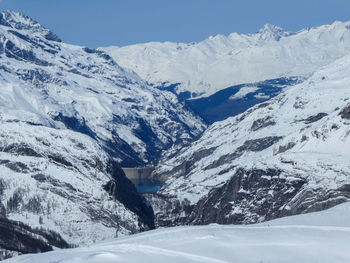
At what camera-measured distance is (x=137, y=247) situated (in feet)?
217

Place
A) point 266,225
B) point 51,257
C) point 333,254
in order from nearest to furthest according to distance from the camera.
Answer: point 333,254
point 51,257
point 266,225

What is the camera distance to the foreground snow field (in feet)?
204

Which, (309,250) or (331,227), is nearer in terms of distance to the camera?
(309,250)

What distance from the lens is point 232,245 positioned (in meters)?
66.1

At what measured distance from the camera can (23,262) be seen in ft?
212

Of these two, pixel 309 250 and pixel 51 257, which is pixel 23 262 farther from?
pixel 309 250

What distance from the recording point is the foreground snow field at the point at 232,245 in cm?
A: 6225

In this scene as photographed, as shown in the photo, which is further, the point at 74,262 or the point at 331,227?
the point at 331,227

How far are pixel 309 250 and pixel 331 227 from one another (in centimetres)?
664

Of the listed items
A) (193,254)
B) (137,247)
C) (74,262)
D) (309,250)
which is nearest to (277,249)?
(309,250)

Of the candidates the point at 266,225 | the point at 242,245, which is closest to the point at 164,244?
the point at 242,245

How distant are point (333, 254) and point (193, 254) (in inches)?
461

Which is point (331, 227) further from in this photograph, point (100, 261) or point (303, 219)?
point (100, 261)

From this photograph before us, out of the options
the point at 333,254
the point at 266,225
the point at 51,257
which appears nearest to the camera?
the point at 333,254
